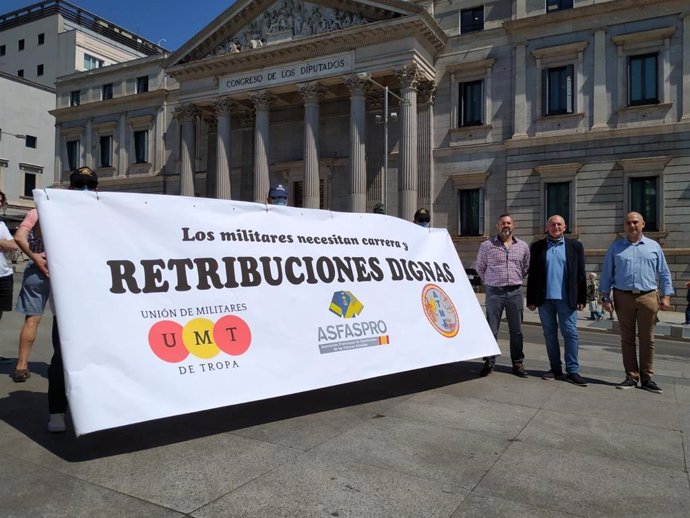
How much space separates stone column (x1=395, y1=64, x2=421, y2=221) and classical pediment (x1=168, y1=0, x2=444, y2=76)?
11.1ft

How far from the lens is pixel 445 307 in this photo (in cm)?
629

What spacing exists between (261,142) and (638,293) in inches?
1105

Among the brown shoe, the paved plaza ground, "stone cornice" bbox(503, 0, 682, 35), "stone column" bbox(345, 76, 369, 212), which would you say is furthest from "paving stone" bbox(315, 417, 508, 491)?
"stone cornice" bbox(503, 0, 682, 35)

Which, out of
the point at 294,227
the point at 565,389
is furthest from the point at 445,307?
the point at 294,227

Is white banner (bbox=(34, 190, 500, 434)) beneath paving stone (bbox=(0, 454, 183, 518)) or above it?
above

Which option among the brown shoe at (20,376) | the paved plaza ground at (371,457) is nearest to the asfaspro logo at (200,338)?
the paved plaza ground at (371,457)

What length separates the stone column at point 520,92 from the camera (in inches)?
1059

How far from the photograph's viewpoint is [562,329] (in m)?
6.44

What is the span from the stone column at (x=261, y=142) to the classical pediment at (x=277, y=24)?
8.82 feet

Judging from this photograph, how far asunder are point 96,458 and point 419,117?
28276 mm

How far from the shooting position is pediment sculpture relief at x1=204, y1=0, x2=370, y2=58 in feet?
99.5

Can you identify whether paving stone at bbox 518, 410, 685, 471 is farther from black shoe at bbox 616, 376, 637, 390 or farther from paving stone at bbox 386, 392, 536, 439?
black shoe at bbox 616, 376, 637, 390

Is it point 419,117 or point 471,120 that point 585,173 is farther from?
point 419,117

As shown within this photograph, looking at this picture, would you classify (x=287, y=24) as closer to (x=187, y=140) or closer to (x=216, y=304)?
(x=187, y=140)
